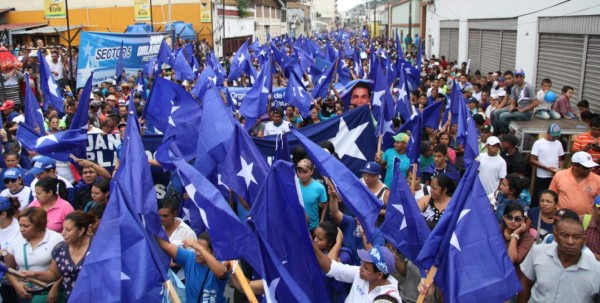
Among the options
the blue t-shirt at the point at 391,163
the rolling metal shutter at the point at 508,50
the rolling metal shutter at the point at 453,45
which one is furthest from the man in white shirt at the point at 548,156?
the rolling metal shutter at the point at 453,45

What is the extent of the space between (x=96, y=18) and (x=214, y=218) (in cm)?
3663

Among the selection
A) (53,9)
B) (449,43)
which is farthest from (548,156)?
(449,43)

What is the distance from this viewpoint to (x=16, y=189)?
588cm

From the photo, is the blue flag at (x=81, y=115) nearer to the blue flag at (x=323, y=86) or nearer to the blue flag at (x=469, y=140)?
the blue flag at (x=469, y=140)

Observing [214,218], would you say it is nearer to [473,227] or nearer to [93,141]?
[473,227]

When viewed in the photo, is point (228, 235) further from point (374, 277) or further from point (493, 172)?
point (493, 172)

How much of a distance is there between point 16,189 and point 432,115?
603 cm

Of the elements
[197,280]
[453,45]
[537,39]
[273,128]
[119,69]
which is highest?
[537,39]

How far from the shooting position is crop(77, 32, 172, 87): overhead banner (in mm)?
13758

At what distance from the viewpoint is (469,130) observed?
7156mm

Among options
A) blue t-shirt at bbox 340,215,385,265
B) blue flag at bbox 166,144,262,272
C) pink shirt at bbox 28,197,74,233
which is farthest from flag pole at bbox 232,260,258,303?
pink shirt at bbox 28,197,74,233

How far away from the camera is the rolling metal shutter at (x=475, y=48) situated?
24341 mm

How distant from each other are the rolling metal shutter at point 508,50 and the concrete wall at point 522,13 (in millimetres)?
650

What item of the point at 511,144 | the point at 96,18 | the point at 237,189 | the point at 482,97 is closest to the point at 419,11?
the point at 96,18
